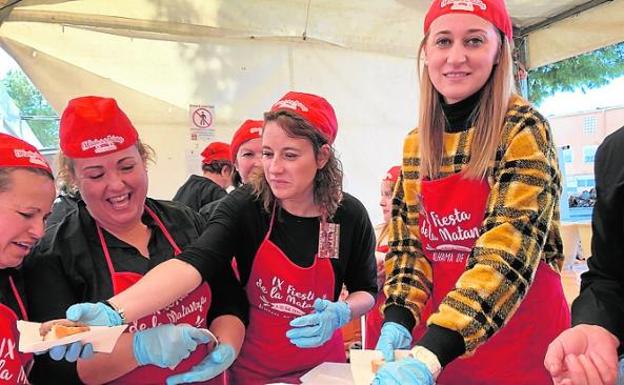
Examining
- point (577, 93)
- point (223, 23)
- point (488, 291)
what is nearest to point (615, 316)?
point (488, 291)

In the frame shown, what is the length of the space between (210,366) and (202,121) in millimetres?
2246

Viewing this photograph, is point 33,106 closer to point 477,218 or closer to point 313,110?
point 313,110

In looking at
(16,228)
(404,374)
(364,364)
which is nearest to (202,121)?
(16,228)

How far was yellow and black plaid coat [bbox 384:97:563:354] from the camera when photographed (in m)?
1.03

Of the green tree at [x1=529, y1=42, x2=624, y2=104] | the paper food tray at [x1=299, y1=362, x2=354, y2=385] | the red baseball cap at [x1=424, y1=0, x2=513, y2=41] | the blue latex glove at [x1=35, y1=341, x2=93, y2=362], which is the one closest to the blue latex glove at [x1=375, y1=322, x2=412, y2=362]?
the paper food tray at [x1=299, y1=362, x2=354, y2=385]

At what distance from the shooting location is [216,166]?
3.22 m

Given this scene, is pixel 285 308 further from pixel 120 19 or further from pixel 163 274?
pixel 120 19

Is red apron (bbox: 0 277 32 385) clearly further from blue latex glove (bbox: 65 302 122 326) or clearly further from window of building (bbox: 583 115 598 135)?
window of building (bbox: 583 115 598 135)

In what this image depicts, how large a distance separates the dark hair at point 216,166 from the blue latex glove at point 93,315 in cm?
210

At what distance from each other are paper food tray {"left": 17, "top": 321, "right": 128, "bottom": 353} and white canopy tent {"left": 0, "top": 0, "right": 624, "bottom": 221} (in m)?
2.24

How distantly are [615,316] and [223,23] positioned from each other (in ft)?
9.62

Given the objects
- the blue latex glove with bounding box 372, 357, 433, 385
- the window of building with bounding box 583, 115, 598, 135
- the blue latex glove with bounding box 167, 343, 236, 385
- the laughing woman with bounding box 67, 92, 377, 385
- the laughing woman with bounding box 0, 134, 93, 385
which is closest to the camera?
the blue latex glove with bounding box 372, 357, 433, 385

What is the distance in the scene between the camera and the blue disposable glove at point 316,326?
1371 mm

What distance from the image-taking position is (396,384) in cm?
89
